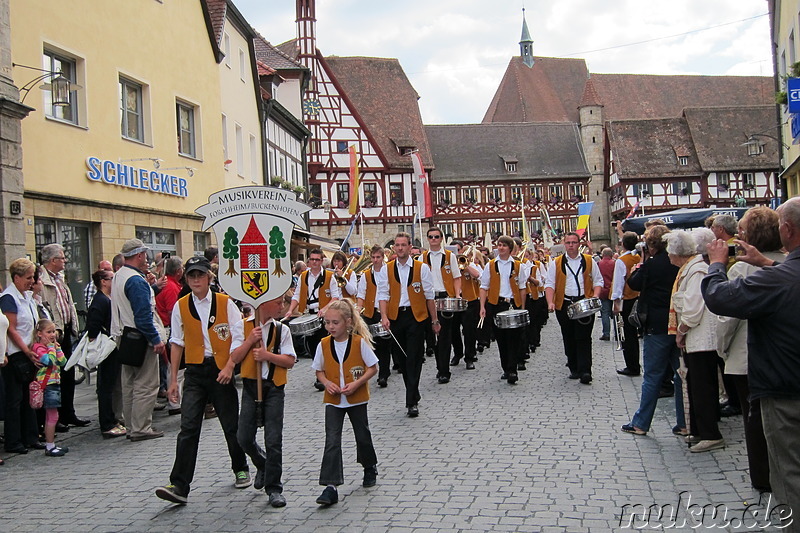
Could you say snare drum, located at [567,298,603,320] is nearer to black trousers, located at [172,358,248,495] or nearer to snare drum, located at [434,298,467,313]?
snare drum, located at [434,298,467,313]

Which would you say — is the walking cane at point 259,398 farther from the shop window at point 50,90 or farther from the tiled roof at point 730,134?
the tiled roof at point 730,134

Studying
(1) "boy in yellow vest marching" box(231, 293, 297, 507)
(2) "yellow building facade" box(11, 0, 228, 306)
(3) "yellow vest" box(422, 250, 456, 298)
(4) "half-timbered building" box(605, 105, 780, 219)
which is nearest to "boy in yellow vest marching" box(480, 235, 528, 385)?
(3) "yellow vest" box(422, 250, 456, 298)

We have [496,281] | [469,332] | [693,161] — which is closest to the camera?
[496,281]

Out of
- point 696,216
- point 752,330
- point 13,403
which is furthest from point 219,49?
point 752,330

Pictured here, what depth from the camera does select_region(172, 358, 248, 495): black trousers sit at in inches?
245

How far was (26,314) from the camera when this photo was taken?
8.65 metres

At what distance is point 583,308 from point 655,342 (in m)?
2.94

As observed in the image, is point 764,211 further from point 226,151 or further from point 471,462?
point 226,151

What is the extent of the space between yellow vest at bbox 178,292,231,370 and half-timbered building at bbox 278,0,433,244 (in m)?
38.4

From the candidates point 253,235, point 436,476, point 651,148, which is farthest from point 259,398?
point 651,148

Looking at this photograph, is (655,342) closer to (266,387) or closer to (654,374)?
(654,374)

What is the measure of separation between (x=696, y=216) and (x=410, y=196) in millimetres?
38444

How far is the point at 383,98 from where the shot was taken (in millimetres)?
63031

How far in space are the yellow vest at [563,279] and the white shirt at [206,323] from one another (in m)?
6.30
